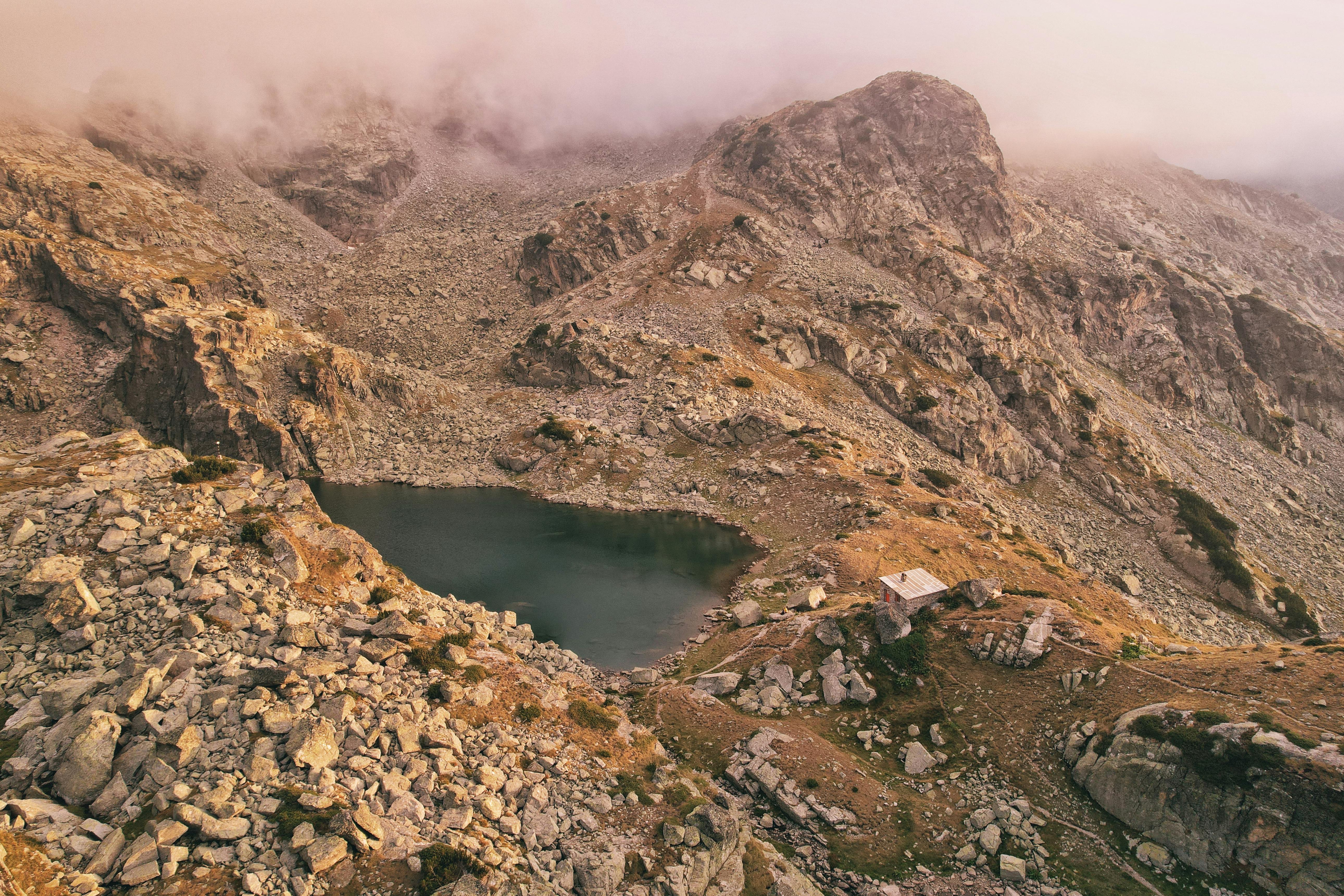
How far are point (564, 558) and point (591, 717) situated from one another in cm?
3277

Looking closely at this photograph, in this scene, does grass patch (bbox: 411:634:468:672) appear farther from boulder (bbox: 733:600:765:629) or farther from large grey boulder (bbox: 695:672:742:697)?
boulder (bbox: 733:600:765:629)

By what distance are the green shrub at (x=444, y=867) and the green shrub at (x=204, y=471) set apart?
20171 millimetres

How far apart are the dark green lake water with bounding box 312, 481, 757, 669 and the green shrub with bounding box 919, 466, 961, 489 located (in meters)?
31.6

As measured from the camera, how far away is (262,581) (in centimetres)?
2327

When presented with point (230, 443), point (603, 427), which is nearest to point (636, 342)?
point (603, 427)

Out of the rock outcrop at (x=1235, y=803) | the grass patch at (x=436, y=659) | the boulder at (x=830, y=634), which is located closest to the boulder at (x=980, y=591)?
the boulder at (x=830, y=634)

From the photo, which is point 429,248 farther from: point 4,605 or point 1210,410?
point 1210,410

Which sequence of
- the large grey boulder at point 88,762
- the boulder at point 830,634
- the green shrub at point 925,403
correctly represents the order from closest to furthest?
the large grey boulder at point 88,762 → the boulder at point 830,634 → the green shrub at point 925,403

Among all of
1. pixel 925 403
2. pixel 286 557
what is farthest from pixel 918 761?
pixel 925 403

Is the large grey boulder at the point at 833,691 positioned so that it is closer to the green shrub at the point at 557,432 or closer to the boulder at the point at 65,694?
the boulder at the point at 65,694

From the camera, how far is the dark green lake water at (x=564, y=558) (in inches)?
1802

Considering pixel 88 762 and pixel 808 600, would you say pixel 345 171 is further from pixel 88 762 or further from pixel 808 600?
pixel 88 762

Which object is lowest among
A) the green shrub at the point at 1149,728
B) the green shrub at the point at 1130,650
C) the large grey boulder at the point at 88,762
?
the green shrub at the point at 1130,650

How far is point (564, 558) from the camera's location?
58406 millimetres
